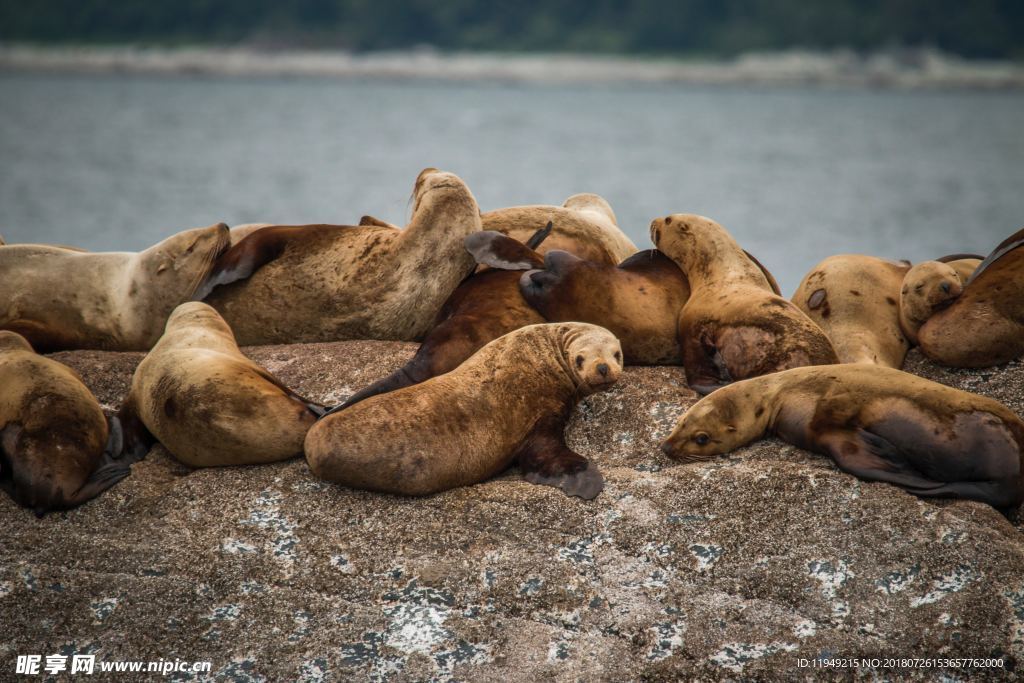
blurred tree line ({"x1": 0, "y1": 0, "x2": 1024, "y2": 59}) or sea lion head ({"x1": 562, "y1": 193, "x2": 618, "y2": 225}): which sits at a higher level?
sea lion head ({"x1": 562, "y1": 193, "x2": 618, "y2": 225})

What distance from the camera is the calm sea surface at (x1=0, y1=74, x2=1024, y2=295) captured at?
31066 millimetres

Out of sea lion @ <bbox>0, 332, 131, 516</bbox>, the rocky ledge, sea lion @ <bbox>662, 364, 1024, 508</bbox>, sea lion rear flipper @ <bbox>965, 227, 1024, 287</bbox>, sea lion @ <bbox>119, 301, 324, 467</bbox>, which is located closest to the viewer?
the rocky ledge

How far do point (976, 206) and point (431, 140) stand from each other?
30.1 meters

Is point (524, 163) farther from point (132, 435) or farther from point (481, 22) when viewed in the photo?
point (481, 22)

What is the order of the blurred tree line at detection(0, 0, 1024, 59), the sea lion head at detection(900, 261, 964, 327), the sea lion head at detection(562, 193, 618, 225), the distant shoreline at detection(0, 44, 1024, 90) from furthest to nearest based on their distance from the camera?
the blurred tree line at detection(0, 0, 1024, 59)
the distant shoreline at detection(0, 44, 1024, 90)
the sea lion head at detection(562, 193, 618, 225)
the sea lion head at detection(900, 261, 964, 327)

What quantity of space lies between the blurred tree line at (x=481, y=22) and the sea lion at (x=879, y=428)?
346 feet

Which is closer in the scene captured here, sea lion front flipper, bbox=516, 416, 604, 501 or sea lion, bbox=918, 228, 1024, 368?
sea lion front flipper, bbox=516, 416, 604, 501

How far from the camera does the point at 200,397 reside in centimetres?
523

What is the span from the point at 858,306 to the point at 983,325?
0.74 metres

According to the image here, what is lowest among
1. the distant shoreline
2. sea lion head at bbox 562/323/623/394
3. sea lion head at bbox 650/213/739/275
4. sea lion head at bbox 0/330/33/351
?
the distant shoreline

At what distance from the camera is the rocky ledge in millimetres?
4184

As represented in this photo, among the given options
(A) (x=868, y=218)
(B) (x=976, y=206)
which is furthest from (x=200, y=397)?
(B) (x=976, y=206)

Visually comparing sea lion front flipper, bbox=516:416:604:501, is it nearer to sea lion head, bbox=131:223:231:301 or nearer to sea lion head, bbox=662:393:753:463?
sea lion head, bbox=662:393:753:463

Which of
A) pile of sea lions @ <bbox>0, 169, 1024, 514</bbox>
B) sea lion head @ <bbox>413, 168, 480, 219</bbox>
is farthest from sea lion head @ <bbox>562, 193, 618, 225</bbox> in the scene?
sea lion head @ <bbox>413, 168, 480, 219</bbox>
